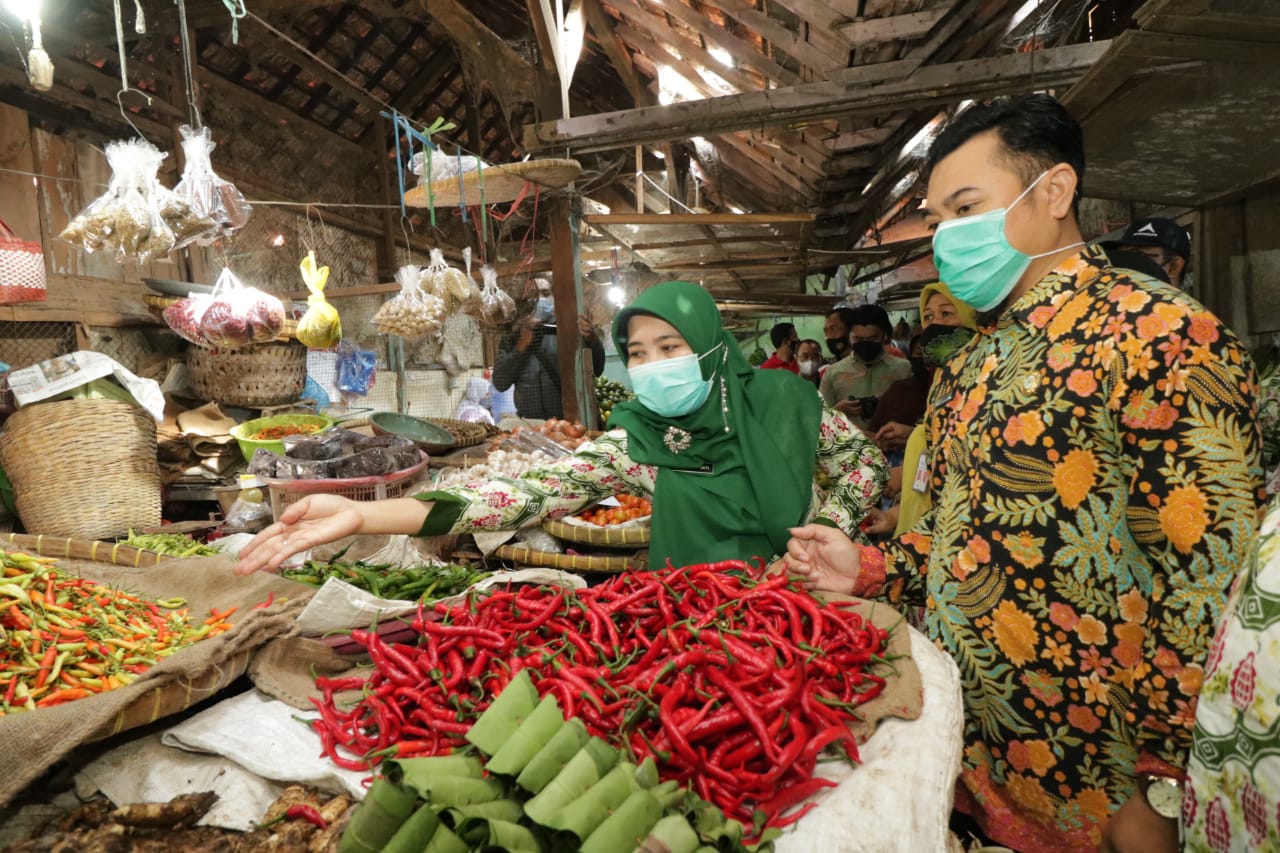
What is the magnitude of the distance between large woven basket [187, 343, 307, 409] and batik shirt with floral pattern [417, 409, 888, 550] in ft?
11.9

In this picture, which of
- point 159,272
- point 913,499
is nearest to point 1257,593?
point 913,499

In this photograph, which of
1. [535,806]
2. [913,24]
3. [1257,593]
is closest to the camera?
[1257,593]

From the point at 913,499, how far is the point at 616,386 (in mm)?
7584

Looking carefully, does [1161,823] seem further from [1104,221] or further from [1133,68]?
[1104,221]

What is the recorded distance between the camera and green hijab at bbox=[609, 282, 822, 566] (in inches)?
105

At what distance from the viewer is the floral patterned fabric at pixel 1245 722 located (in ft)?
2.75

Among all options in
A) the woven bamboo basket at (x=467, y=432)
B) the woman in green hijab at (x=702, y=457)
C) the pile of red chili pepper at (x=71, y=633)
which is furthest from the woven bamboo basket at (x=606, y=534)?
the woven bamboo basket at (x=467, y=432)

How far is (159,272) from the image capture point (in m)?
6.82

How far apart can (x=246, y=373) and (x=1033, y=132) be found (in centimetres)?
570

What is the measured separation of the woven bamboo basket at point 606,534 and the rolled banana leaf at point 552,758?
8.57 feet

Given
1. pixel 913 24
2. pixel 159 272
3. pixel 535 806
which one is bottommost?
pixel 535 806

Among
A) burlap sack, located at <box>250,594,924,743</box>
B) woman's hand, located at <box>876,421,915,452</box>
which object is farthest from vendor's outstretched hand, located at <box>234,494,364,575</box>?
woman's hand, located at <box>876,421,915,452</box>

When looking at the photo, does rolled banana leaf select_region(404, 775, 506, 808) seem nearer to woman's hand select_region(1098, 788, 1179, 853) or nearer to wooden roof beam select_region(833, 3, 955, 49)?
woman's hand select_region(1098, 788, 1179, 853)

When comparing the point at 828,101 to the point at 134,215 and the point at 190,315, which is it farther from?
the point at 190,315
